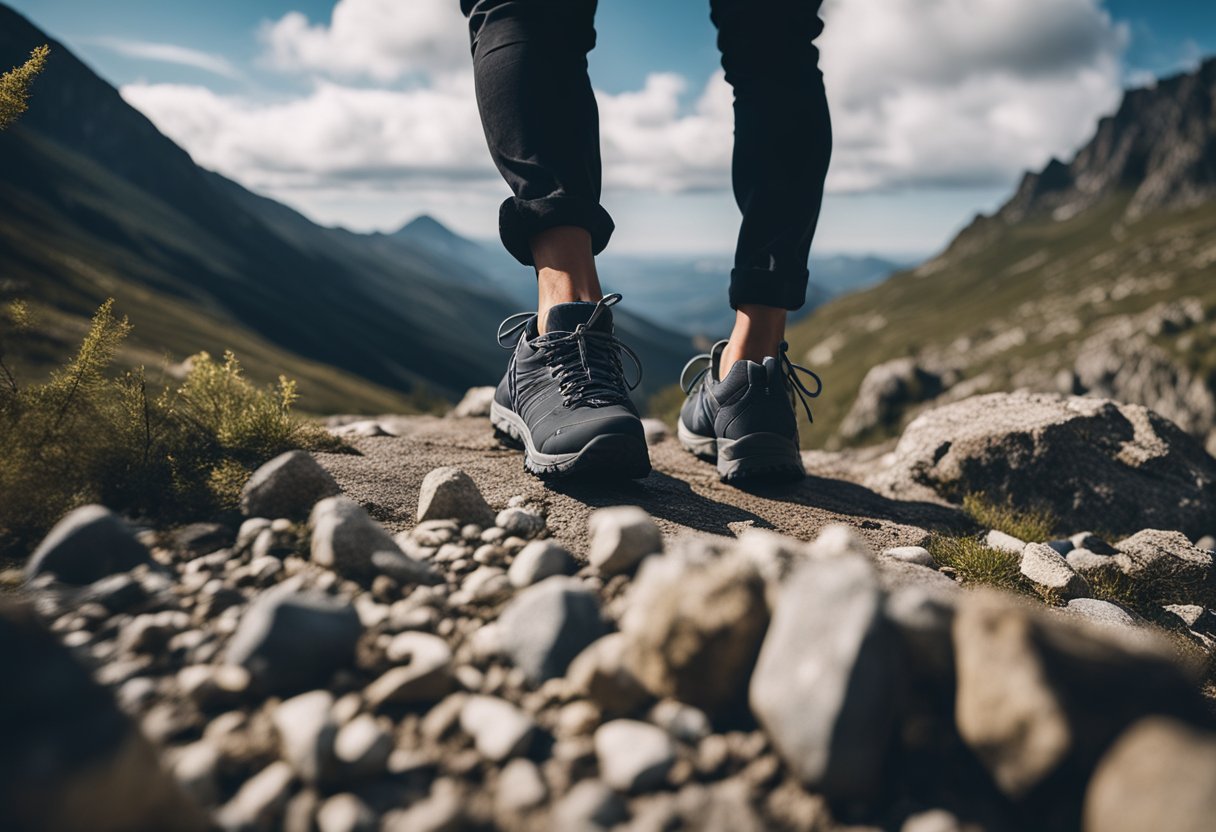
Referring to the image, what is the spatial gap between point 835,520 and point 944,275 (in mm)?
207869

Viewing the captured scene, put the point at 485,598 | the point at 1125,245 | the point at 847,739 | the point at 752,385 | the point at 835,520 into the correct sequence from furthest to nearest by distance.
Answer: the point at 1125,245
the point at 752,385
the point at 835,520
the point at 485,598
the point at 847,739

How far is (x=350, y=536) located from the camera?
8.28ft

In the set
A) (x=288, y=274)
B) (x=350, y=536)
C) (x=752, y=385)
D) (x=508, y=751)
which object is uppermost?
(x=288, y=274)

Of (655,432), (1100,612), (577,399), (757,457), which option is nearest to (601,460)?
(577,399)

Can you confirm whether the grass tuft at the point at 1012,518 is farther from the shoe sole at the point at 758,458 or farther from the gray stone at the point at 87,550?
the gray stone at the point at 87,550

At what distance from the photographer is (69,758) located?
1.35m

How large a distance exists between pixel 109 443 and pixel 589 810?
2.84 meters

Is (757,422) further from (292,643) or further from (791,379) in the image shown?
(292,643)

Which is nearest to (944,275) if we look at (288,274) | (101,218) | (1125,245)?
(1125,245)

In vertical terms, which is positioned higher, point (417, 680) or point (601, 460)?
point (601, 460)

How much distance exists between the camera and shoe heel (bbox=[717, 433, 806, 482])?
4.57 meters

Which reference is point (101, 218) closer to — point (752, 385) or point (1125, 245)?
point (752, 385)

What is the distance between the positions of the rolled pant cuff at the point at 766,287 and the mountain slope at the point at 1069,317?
279 feet

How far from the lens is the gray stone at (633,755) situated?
1.69 m
